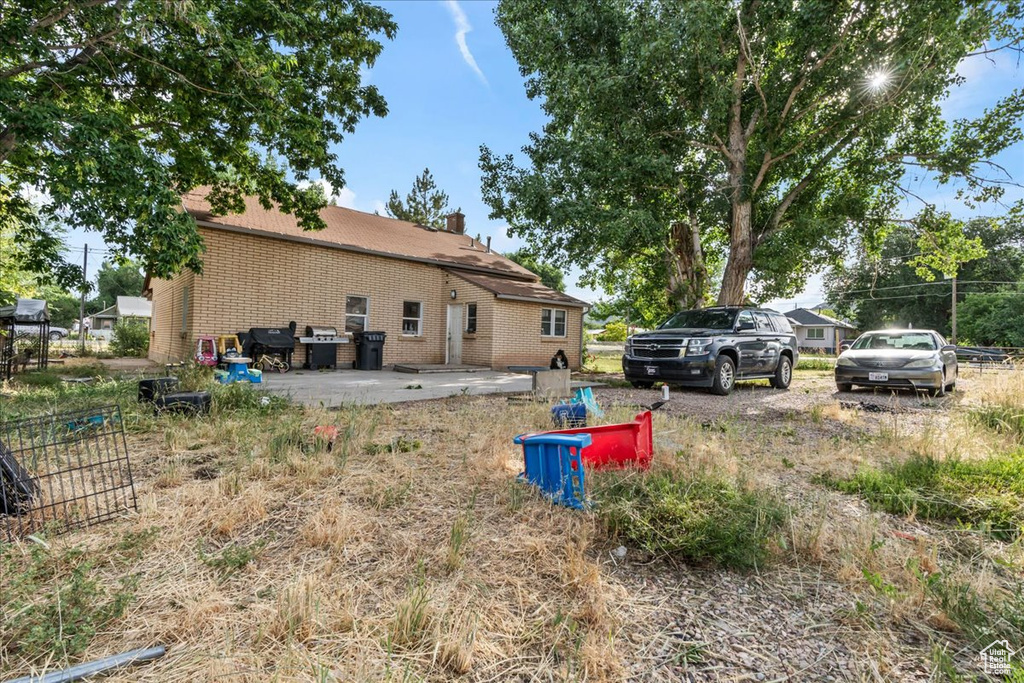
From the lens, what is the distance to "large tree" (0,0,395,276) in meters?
6.73

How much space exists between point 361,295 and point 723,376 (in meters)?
11.0

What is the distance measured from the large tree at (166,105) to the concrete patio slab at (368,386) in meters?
3.02

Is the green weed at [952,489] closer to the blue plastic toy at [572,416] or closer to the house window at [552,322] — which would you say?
the blue plastic toy at [572,416]

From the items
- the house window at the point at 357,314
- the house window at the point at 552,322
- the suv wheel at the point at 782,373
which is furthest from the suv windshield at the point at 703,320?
the house window at the point at 357,314

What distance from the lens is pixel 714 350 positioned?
31.1 feet

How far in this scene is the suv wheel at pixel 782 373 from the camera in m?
11.4

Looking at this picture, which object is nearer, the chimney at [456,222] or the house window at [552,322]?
the house window at [552,322]

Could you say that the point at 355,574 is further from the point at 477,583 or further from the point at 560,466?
the point at 560,466

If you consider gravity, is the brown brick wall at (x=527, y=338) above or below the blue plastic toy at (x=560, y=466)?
above

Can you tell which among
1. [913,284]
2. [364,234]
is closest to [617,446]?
[364,234]

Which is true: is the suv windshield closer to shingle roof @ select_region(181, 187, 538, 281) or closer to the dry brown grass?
the dry brown grass

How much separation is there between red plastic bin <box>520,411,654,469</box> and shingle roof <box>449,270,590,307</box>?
11.3 metres

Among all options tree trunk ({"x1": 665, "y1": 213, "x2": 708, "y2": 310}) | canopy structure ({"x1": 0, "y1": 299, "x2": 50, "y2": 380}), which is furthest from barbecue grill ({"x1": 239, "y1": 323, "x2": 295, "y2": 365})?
tree trunk ({"x1": 665, "y1": 213, "x2": 708, "y2": 310})

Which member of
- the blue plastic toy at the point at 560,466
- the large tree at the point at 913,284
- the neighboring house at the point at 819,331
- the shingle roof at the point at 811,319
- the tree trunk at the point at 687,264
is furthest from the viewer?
the shingle roof at the point at 811,319
